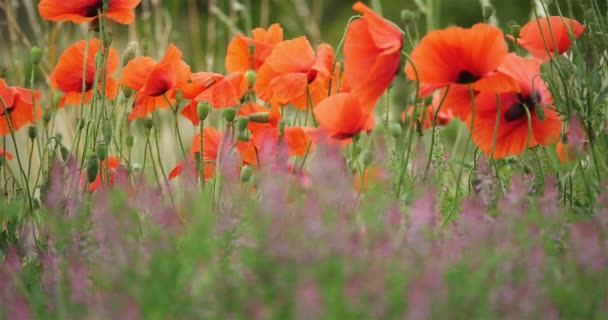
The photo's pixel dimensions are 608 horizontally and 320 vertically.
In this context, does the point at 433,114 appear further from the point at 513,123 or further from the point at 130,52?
the point at 130,52

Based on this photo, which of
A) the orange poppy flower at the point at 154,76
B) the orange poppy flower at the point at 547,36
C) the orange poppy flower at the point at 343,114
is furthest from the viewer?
the orange poppy flower at the point at 154,76

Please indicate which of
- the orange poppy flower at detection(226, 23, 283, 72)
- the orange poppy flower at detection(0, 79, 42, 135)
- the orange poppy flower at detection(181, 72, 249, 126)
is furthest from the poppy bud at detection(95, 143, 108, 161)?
the orange poppy flower at detection(226, 23, 283, 72)

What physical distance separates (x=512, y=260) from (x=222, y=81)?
0.85m

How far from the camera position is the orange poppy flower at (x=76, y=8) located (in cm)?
182

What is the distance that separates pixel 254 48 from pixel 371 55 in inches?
23.3

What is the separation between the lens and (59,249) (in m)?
1.30

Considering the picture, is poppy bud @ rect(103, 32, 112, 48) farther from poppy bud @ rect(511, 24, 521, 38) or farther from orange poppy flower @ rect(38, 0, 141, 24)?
poppy bud @ rect(511, 24, 521, 38)

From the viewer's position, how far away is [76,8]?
1.83 m

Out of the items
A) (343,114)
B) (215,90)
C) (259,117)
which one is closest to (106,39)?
(215,90)

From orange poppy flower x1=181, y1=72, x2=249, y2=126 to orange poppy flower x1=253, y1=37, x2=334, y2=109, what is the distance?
0.05 meters

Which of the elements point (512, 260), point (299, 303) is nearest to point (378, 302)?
point (299, 303)

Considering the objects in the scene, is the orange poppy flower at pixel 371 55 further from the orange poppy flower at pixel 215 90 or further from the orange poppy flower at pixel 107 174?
the orange poppy flower at pixel 107 174

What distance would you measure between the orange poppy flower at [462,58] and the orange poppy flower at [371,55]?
0.04 meters

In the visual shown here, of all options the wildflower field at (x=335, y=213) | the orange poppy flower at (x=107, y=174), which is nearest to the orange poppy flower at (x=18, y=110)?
the wildflower field at (x=335, y=213)
